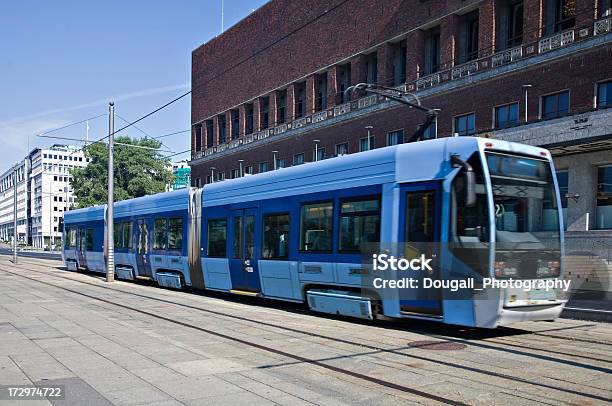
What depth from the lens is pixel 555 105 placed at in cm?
2600

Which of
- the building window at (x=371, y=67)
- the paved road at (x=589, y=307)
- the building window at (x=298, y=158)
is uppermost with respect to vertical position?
the building window at (x=371, y=67)

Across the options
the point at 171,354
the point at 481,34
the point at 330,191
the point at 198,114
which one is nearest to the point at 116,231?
the point at 330,191

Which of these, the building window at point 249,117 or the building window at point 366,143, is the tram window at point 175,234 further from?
the building window at point 249,117

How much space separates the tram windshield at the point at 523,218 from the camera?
9383 mm

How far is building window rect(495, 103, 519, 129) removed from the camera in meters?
27.7

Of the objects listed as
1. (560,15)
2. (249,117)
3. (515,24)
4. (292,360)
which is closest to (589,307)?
(292,360)


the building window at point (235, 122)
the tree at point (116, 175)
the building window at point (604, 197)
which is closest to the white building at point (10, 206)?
the tree at point (116, 175)

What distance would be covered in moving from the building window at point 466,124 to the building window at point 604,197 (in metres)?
6.68

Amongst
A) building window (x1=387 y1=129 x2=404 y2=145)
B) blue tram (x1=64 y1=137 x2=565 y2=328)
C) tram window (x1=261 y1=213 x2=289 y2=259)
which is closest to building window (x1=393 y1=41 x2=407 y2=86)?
building window (x1=387 y1=129 x2=404 y2=145)

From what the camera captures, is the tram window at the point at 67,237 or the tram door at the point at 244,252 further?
the tram window at the point at 67,237

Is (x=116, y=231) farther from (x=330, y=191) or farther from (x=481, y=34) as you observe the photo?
(x=481, y=34)

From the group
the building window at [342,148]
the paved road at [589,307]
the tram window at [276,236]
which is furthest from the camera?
the building window at [342,148]

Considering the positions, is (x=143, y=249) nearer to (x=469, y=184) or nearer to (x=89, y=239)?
(x=89, y=239)

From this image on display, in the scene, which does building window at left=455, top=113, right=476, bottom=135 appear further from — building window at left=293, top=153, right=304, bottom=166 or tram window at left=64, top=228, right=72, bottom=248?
tram window at left=64, top=228, right=72, bottom=248
